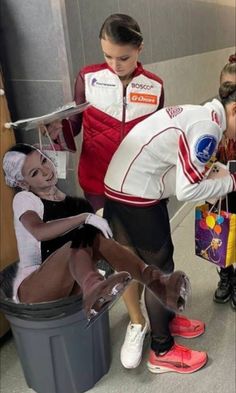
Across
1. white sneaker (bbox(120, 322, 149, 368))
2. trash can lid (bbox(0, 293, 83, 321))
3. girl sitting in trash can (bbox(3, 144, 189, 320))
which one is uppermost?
girl sitting in trash can (bbox(3, 144, 189, 320))

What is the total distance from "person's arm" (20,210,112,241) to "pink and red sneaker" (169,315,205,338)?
0.93 metres

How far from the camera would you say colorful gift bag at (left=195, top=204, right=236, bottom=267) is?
A: 4.49ft

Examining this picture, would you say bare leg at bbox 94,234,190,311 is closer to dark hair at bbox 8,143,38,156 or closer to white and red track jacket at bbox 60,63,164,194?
dark hair at bbox 8,143,38,156

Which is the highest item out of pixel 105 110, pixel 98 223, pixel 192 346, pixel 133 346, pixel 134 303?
pixel 105 110

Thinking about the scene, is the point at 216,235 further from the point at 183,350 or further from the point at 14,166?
the point at 14,166

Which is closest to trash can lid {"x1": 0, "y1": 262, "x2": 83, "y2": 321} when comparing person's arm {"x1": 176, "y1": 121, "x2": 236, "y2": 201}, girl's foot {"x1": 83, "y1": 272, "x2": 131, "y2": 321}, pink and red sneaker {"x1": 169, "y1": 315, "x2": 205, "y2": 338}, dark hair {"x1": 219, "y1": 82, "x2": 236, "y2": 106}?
girl's foot {"x1": 83, "y1": 272, "x2": 131, "y2": 321}

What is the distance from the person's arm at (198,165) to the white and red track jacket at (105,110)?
0.72ft

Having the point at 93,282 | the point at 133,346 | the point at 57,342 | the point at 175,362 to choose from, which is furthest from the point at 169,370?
the point at 93,282

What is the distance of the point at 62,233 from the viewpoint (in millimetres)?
913

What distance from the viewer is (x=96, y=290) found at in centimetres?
87

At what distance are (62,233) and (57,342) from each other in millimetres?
573

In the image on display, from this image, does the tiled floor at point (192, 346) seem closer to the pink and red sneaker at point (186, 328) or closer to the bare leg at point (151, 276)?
the pink and red sneaker at point (186, 328)

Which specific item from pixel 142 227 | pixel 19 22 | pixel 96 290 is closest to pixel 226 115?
pixel 142 227

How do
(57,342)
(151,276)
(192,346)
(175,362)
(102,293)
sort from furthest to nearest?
(192,346) → (175,362) → (57,342) → (151,276) → (102,293)
